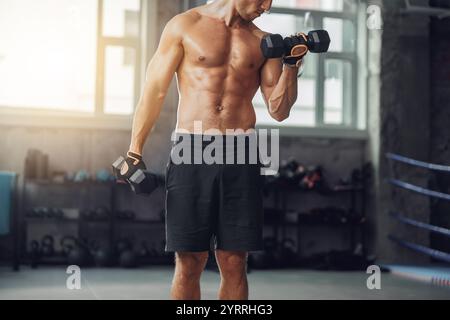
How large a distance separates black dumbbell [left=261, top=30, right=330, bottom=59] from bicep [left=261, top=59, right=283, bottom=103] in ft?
0.54

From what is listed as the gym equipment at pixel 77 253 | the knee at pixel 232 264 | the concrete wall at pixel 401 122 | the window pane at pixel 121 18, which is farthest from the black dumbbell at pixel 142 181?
the concrete wall at pixel 401 122

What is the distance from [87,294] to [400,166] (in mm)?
3634

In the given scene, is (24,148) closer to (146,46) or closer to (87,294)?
(146,46)

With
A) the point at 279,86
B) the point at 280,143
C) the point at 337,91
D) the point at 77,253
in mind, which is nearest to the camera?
the point at 279,86

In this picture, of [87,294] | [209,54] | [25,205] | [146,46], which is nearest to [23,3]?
[146,46]

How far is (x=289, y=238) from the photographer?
260 inches

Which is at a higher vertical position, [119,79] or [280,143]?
[119,79]

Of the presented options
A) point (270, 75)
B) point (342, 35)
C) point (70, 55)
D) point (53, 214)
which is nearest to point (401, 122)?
point (342, 35)

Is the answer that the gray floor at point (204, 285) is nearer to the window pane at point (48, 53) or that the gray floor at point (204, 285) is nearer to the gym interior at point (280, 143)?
the gym interior at point (280, 143)

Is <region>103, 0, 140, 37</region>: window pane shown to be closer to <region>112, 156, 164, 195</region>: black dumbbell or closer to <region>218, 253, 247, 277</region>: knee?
<region>112, 156, 164, 195</region>: black dumbbell

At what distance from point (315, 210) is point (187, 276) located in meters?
4.49

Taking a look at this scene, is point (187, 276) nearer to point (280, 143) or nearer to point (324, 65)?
point (280, 143)

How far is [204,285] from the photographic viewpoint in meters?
4.77

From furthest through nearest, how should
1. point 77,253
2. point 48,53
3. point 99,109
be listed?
point 99,109
point 48,53
point 77,253
